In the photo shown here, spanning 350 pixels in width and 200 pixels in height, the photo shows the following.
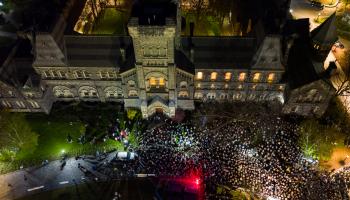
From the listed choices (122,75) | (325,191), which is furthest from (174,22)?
(325,191)

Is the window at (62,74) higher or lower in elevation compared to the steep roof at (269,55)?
lower

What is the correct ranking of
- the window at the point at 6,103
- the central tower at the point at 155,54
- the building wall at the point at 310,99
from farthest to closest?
the window at the point at 6,103 → the building wall at the point at 310,99 → the central tower at the point at 155,54

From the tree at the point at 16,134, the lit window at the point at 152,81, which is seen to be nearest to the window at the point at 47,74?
the tree at the point at 16,134

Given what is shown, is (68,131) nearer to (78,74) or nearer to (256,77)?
(78,74)

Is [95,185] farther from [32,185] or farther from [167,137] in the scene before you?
[167,137]

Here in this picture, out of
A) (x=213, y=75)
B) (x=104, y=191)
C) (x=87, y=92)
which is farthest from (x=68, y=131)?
(x=213, y=75)

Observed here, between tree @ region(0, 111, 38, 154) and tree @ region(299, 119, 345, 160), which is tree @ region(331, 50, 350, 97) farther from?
tree @ region(0, 111, 38, 154)

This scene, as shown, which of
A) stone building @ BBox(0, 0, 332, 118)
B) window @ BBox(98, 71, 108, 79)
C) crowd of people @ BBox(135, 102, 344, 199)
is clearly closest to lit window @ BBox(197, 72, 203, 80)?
stone building @ BBox(0, 0, 332, 118)

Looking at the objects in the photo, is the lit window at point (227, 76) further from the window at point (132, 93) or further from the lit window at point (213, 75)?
the window at point (132, 93)
